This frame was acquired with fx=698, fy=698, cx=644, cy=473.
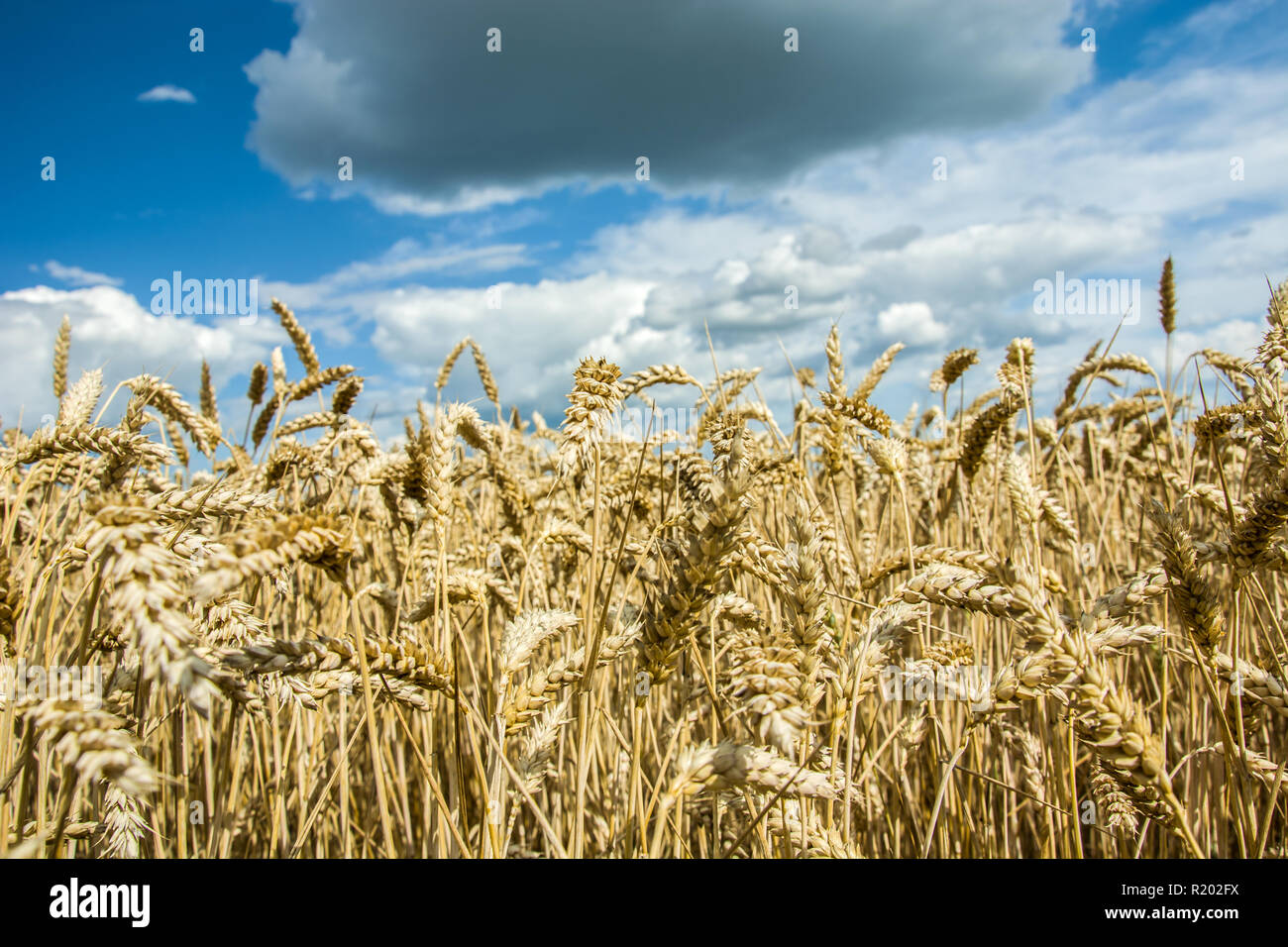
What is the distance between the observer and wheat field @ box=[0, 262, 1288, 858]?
3.12 feet

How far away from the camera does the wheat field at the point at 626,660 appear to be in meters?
0.95

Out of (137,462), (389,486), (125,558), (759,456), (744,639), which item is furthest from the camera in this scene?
(759,456)

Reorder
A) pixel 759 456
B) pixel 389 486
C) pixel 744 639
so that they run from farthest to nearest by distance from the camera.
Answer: pixel 759 456 < pixel 389 486 < pixel 744 639

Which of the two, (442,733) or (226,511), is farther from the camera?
(442,733)

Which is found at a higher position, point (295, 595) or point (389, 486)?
point (389, 486)

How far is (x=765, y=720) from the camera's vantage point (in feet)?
2.54

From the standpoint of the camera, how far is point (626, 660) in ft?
6.58

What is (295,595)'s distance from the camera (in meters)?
2.76
